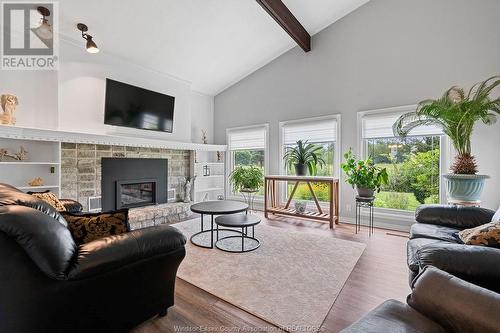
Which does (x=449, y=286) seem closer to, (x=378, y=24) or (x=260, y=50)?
(x=378, y=24)

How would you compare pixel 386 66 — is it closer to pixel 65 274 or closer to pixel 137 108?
pixel 137 108

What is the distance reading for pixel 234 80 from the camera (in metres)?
5.56

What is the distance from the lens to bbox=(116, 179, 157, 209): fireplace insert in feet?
13.2

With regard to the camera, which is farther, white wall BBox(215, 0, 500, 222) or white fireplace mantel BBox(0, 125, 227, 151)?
Answer: white wall BBox(215, 0, 500, 222)

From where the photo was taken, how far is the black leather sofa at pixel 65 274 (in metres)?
1.08

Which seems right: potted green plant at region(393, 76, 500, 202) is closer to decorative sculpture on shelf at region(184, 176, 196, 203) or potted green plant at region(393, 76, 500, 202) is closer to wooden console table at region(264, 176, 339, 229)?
wooden console table at region(264, 176, 339, 229)

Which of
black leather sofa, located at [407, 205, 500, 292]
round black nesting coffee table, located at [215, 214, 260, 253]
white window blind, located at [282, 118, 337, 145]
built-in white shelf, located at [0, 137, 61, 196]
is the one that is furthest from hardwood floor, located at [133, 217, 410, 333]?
built-in white shelf, located at [0, 137, 61, 196]

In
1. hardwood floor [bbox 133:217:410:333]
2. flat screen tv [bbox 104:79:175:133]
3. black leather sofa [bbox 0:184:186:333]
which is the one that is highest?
flat screen tv [bbox 104:79:175:133]

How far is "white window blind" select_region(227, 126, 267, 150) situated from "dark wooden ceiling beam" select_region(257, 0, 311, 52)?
1829 mm

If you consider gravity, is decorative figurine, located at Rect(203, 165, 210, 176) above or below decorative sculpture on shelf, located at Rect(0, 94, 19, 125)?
below

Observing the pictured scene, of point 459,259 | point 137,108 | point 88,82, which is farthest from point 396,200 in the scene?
point 88,82

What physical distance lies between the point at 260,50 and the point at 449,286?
4779 millimetres

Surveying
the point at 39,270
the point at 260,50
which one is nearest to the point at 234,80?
the point at 260,50

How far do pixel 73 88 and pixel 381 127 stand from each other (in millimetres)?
4891
